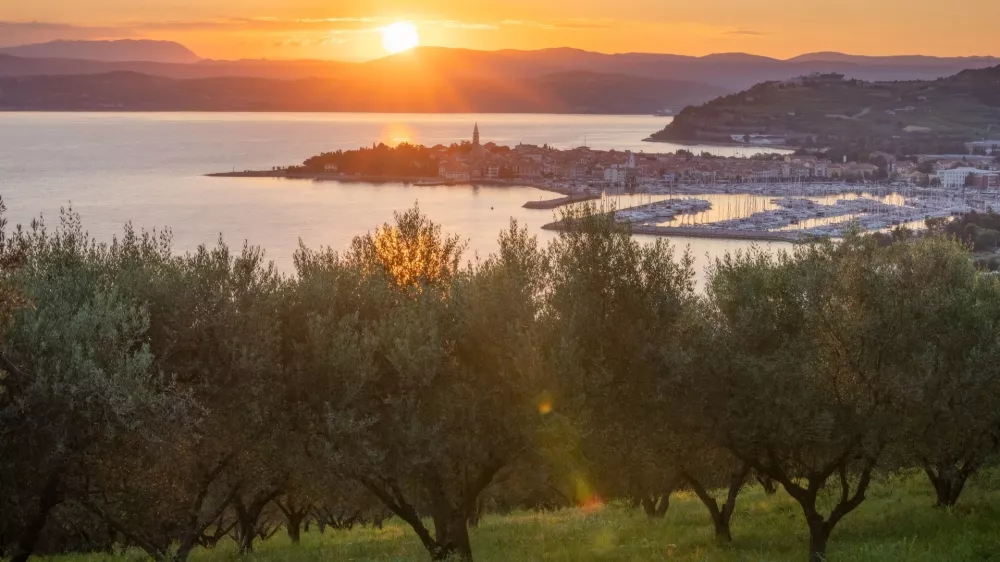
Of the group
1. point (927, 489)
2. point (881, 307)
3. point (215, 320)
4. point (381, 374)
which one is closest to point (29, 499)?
point (215, 320)

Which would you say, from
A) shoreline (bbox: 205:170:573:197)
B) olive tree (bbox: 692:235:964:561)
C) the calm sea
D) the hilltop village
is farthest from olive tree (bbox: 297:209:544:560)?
shoreline (bbox: 205:170:573:197)

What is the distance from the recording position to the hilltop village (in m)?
126

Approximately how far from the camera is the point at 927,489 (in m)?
15.4

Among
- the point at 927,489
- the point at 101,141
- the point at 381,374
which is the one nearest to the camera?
the point at 381,374

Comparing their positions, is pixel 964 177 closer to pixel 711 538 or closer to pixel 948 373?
pixel 711 538

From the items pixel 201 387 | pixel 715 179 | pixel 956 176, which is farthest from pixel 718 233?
pixel 201 387

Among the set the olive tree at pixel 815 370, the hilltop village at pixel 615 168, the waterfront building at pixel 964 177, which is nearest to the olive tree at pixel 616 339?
the olive tree at pixel 815 370

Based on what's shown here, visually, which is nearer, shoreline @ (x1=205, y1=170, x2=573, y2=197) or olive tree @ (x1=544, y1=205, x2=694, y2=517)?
olive tree @ (x1=544, y1=205, x2=694, y2=517)

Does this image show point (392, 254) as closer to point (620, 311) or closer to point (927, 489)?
point (620, 311)

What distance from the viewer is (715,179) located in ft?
430

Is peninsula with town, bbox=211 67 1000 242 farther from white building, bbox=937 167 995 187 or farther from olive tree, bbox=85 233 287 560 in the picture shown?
olive tree, bbox=85 233 287 560

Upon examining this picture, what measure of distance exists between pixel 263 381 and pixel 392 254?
558 centimetres

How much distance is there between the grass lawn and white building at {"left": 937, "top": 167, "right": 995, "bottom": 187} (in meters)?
120

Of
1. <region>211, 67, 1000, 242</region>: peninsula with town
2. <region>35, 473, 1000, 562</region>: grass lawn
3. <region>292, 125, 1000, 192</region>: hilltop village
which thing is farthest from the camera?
<region>292, 125, 1000, 192</region>: hilltop village
